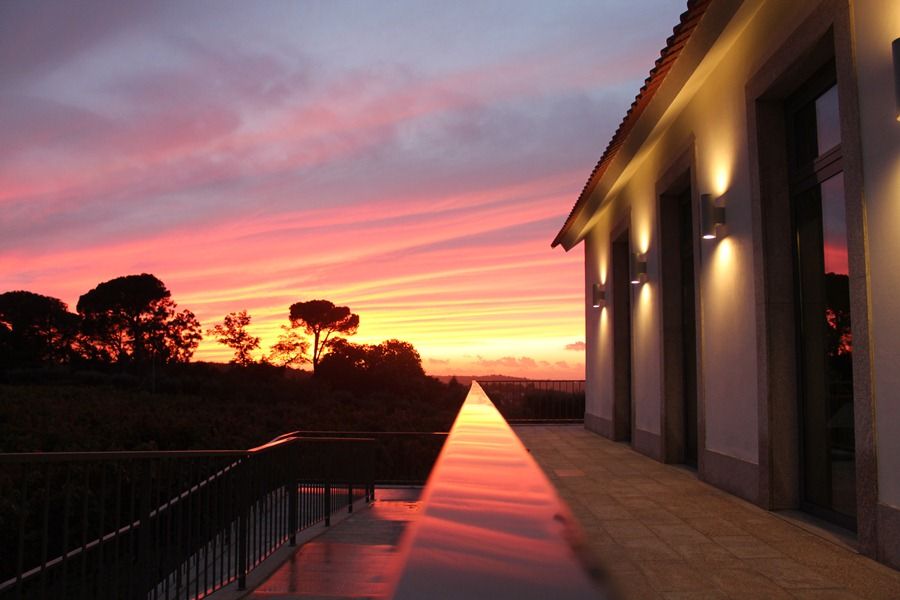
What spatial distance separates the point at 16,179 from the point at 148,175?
401 cm

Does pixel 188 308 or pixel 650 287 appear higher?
pixel 188 308

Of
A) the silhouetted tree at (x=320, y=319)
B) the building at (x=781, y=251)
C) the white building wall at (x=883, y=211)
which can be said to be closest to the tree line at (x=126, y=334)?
the silhouetted tree at (x=320, y=319)

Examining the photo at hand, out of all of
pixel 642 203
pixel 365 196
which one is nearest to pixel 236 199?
pixel 365 196

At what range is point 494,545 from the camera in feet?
1.62

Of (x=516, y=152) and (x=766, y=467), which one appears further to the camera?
(x=516, y=152)

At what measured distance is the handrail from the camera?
15.7 inches

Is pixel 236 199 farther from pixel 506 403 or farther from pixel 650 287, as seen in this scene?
pixel 650 287

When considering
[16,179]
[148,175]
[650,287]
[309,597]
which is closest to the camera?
[309,597]

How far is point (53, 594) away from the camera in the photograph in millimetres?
3873

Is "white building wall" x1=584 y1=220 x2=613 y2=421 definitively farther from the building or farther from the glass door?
the glass door

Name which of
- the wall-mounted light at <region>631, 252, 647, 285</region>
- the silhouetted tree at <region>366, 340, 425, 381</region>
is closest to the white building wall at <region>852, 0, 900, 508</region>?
the wall-mounted light at <region>631, 252, 647, 285</region>

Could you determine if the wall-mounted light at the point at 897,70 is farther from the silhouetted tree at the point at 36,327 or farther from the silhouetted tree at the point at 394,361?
the silhouetted tree at the point at 36,327

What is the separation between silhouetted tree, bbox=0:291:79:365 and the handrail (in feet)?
146

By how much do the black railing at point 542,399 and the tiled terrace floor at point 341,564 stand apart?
766 cm
